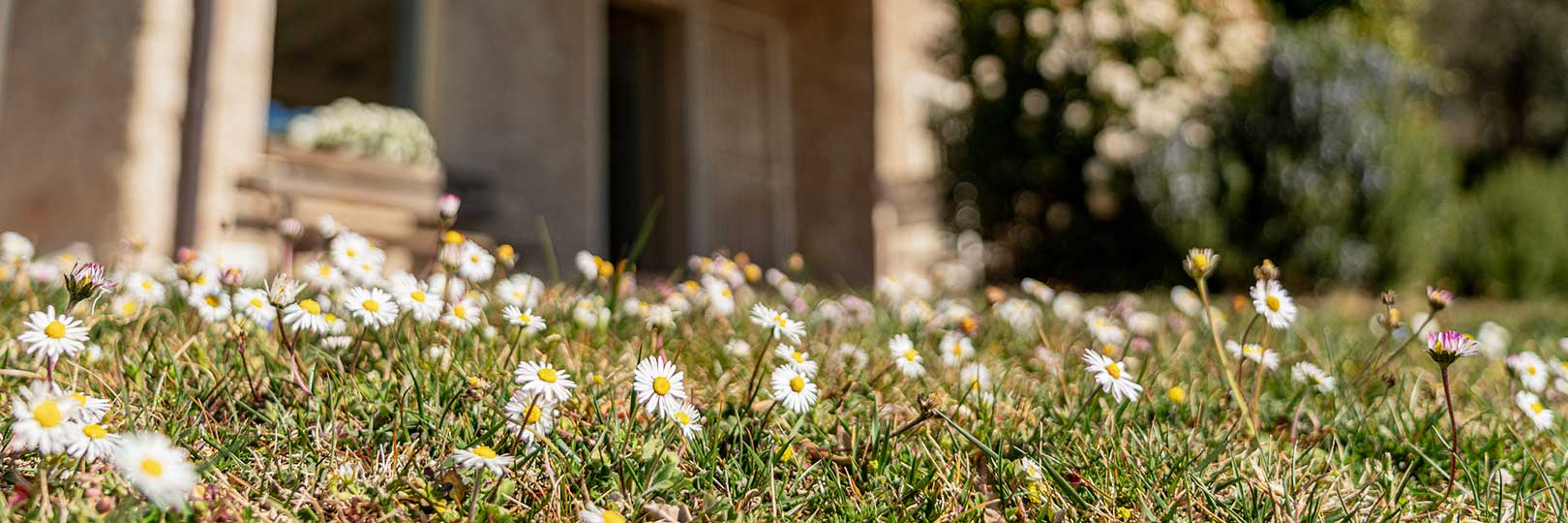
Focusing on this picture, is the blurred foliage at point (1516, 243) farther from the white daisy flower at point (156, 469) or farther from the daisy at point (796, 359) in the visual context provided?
the white daisy flower at point (156, 469)

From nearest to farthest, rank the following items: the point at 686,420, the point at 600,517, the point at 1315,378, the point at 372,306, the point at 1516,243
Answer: the point at 600,517
the point at 686,420
the point at 372,306
the point at 1315,378
the point at 1516,243

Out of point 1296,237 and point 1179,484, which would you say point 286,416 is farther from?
point 1296,237

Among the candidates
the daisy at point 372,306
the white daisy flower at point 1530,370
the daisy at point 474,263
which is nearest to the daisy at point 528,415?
the daisy at point 372,306

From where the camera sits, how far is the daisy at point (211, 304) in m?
1.79

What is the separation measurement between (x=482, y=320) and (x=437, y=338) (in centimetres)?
16

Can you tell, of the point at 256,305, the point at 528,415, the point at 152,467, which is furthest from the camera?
the point at 256,305

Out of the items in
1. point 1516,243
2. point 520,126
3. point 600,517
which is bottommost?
point 600,517

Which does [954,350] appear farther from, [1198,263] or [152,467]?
[152,467]

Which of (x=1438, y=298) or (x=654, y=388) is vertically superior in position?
(x=1438, y=298)

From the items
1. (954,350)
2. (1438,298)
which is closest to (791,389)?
(954,350)

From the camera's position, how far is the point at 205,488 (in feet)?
4.10

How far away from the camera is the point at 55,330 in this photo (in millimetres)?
1282

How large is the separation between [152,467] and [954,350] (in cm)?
141

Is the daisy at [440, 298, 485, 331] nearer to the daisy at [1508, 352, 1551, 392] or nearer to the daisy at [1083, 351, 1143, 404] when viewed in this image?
the daisy at [1083, 351, 1143, 404]
